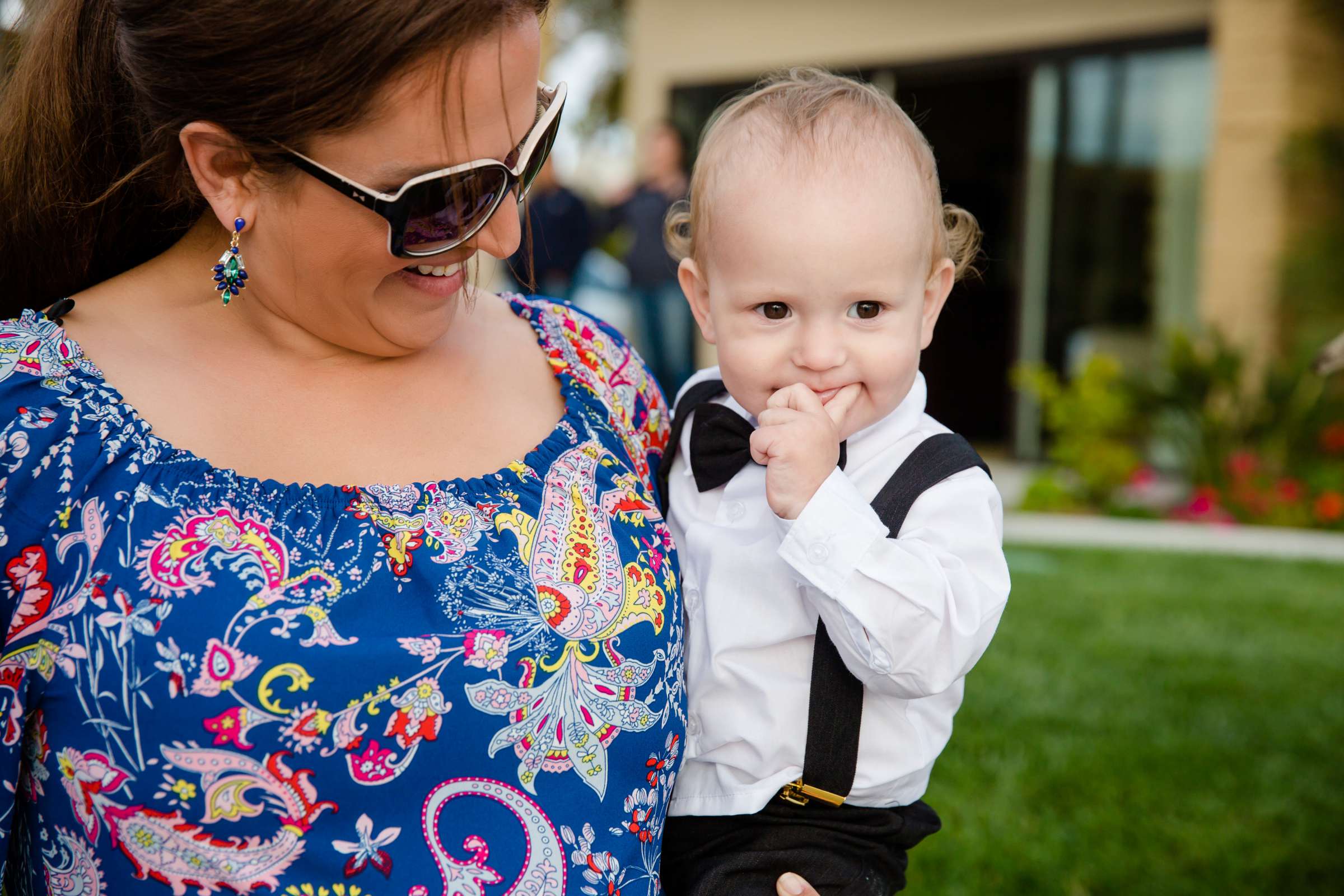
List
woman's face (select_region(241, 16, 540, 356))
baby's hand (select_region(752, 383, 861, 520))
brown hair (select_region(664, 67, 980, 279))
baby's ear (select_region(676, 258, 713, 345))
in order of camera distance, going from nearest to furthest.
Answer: woman's face (select_region(241, 16, 540, 356)) → baby's hand (select_region(752, 383, 861, 520)) → brown hair (select_region(664, 67, 980, 279)) → baby's ear (select_region(676, 258, 713, 345))

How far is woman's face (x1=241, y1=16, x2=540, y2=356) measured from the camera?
131cm

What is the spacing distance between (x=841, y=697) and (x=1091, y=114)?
826cm

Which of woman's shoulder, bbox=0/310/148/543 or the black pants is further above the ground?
woman's shoulder, bbox=0/310/148/543

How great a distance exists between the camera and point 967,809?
3248 mm

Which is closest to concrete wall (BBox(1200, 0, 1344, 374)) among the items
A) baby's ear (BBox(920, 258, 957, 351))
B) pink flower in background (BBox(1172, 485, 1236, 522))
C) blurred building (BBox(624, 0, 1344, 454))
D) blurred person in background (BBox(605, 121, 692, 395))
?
blurred building (BBox(624, 0, 1344, 454))

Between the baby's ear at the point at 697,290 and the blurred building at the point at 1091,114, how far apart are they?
207 inches

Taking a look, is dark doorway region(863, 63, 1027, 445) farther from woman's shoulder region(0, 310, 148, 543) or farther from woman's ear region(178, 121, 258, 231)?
woman's shoulder region(0, 310, 148, 543)

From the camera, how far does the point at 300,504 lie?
1.30 m

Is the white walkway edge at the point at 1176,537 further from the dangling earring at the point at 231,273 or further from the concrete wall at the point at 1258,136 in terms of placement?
the dangling earring at the point at 231,273

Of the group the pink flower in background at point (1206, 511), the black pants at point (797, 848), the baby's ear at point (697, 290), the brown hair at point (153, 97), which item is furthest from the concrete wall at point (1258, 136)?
the brown hair at point (153, 97)

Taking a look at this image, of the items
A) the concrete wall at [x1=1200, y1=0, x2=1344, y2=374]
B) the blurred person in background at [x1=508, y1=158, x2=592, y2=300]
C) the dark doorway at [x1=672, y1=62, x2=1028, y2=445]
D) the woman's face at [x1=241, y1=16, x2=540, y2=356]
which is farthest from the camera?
the dark doorway at [x1=672, y1=62, x2=1028, y2=445]

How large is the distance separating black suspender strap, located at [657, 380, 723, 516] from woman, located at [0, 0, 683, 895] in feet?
0.54

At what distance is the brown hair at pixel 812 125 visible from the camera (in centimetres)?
151

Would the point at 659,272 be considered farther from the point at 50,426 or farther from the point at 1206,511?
the point at 50,426
